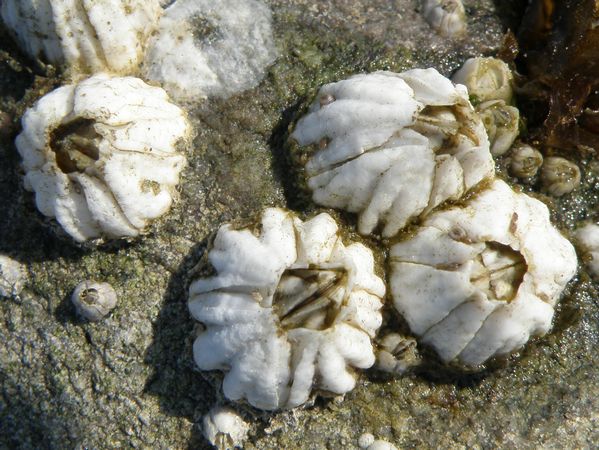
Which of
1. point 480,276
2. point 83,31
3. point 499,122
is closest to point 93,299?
point 83,31

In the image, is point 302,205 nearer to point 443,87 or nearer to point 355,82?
point 355,82

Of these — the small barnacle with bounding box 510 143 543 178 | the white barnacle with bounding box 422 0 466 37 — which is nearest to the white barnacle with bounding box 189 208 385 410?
the small barnacle with bounding box 510 143 543 178

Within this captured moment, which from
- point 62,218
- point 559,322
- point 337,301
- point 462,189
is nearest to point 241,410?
point 337,301

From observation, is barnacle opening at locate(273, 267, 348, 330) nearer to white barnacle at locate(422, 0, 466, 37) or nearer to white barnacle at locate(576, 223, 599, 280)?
white barnacle at locate(576, 223, 599, 280)

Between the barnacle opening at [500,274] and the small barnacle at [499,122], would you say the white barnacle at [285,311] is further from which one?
the small barnacle at [499,122]

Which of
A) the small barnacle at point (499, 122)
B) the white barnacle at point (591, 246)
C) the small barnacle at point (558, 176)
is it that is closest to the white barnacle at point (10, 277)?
the small barnacle at point (499, 122)
